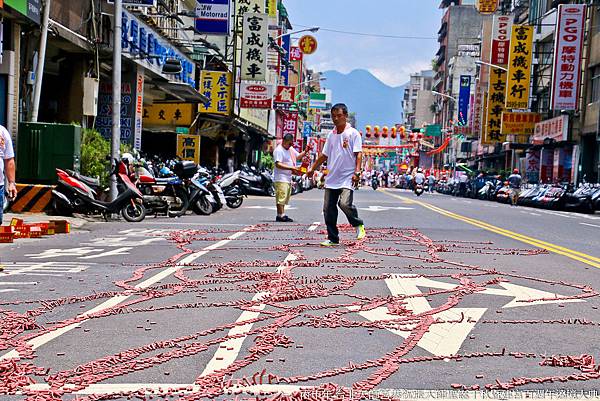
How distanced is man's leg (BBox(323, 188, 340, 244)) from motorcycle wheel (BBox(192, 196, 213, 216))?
25.5 feet

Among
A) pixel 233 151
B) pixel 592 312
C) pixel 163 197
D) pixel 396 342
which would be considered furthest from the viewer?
pixel 233 151

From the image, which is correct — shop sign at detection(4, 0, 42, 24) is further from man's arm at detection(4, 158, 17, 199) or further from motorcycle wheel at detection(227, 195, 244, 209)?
man's arm at detection(4, 158, 17, 199)

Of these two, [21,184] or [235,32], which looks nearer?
[21,184]

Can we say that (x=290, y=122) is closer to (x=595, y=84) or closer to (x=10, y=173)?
(x=595, y=84)

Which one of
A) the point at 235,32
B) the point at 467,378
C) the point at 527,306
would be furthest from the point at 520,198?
the point at 467,378

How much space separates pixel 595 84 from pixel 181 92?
2289cm

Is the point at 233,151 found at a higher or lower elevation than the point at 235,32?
lower

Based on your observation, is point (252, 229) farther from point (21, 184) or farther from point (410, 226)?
point (21, 184)

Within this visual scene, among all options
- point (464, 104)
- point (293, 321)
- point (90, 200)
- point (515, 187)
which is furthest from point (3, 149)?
point (464, 104)

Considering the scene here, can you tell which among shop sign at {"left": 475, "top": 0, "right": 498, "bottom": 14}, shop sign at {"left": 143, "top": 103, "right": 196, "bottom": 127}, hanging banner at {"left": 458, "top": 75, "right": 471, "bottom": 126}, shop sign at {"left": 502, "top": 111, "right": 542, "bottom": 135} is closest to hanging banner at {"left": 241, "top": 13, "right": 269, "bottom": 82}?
shop sign at {"left": 143, "top": 103, "right": 196, "bottom": 127}

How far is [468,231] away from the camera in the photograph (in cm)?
1547

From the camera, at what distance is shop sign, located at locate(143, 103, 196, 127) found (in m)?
36.0

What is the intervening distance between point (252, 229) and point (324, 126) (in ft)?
525

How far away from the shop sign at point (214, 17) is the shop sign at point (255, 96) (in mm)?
7701
